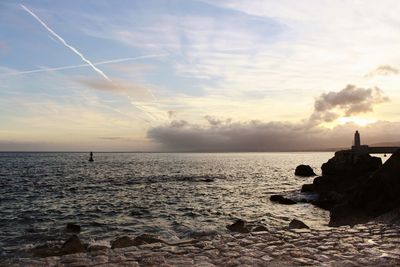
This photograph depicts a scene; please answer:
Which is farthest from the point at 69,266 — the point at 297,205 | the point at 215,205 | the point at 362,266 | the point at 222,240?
the point at 297,205

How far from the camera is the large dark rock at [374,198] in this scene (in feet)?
48.4

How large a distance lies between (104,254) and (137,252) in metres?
0.71

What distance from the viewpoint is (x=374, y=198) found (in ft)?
51.1

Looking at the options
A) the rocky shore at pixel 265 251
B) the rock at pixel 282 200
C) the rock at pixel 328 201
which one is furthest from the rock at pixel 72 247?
the rock at pixel 282 200

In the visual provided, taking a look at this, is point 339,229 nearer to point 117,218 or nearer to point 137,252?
point 137,252

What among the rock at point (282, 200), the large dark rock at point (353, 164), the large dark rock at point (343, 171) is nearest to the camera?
the rock at point (282, 200)

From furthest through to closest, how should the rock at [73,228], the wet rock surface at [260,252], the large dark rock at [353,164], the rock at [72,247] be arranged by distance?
the large dark rock at [353,164] → the rock at [73,228] → the rock at [72,247] → the wet rock surface at [260,252]

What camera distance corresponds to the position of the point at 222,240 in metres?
8.69

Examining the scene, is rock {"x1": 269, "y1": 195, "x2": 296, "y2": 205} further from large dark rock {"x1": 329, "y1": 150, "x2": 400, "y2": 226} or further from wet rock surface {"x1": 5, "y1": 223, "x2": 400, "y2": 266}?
wet rock surface {"x1": 5, "y1": 223, "x2": 400, "y2": 266}

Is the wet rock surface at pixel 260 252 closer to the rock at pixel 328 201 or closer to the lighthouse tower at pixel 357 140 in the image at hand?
the rock at pixel 328 201

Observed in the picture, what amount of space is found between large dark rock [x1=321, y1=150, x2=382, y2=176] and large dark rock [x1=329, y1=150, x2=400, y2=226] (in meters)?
24.3

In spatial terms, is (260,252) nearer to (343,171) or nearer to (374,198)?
(374,198)

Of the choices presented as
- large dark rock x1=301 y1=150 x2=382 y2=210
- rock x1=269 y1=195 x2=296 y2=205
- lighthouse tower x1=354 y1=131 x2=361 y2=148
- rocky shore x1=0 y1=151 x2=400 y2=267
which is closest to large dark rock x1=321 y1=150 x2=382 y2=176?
large dark rock x1=301 y1=150 x2=382 y2=210

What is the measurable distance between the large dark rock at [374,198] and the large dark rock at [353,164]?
2425 cm
